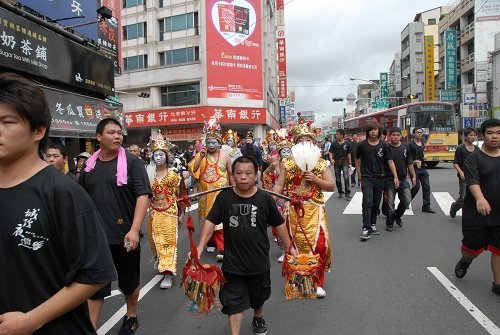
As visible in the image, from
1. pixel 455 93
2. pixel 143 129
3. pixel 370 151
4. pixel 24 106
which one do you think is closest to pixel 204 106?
pixel 143 129

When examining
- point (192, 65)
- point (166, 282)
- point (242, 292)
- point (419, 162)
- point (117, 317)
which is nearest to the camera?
point (242, 292)

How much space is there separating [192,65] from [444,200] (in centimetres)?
2639

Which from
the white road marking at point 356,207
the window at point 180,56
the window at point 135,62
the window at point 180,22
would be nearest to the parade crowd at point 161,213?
the white road marking at point 356,207

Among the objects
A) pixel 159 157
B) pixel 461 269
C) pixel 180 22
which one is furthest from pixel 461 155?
pixel 180 22

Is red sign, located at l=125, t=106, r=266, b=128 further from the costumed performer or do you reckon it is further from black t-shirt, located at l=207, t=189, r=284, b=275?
black t-shirt, located at l=207, t=189, r=284, b=275

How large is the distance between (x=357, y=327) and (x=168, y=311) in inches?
73.4

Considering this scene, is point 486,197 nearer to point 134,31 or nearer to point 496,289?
point 496,289

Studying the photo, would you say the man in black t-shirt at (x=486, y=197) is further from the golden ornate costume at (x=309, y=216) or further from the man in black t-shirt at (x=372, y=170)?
the man in black t-shirt at (x=372, y=170)

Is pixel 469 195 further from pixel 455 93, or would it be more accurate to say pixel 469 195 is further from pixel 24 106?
pixel 455 93

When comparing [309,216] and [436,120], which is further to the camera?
[436,120]

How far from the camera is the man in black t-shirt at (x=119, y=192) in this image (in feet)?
11.8

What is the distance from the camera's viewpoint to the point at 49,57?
34.2ft

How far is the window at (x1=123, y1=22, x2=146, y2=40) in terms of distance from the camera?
36719 mm

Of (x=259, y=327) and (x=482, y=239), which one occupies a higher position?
(x=482, y=239)
